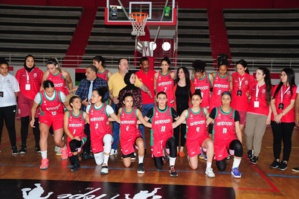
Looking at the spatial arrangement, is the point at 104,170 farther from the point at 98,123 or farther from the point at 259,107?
the point at 259,107

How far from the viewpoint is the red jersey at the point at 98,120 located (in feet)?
19.1

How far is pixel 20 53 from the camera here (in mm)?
20406

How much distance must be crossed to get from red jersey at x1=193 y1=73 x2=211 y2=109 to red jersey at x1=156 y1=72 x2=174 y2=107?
0.50m

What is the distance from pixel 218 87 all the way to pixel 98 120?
2428 millimetres

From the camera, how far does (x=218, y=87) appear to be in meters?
6.54

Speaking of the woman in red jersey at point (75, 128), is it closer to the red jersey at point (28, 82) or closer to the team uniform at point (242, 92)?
the red jersey at point (28, 82)

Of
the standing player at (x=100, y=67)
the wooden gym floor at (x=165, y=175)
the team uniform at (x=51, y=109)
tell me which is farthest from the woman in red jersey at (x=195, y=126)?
the team uniform at (x=51, y=109)

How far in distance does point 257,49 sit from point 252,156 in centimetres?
1557

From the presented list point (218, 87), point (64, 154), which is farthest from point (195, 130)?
point (64, 154)

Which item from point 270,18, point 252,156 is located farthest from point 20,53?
point 252,156

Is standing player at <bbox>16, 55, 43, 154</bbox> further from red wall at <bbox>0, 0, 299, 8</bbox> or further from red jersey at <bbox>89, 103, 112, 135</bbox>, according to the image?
red wall at <bbox>0, 0, 299, 8</bbox>

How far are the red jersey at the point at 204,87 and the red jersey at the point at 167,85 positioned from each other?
1.63 feet

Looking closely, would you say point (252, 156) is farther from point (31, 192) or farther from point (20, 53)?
point (20, 53)

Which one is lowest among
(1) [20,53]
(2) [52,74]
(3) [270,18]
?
(2) [52,74]
